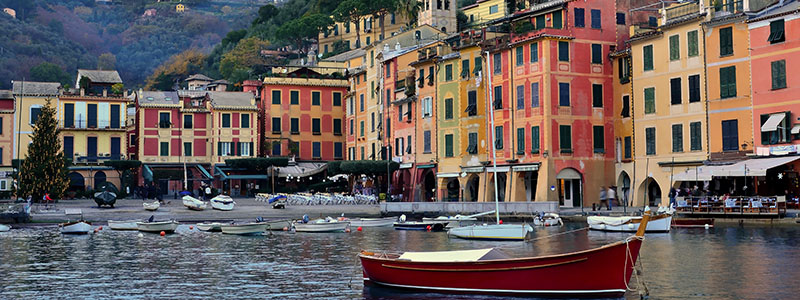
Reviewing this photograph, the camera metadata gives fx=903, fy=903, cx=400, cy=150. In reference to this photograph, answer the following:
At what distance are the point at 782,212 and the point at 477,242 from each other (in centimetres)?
1666

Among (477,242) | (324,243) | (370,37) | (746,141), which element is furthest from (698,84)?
(370,37)

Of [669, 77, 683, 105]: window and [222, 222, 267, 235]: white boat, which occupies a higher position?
[669, 77, 683, 105]: window

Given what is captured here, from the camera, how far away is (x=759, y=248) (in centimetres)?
3631

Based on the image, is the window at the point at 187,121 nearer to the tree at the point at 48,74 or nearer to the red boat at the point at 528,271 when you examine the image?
the red boat at the point at 528,271

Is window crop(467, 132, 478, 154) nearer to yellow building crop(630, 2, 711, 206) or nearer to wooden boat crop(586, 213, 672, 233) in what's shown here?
yellow building crop(630, 2, 711, 206)

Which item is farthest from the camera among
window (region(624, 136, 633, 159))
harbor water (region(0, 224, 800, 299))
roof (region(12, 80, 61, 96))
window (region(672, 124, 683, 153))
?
roof (region(12, 80, 61, 96))

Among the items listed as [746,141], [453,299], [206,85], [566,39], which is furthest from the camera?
[206,85]

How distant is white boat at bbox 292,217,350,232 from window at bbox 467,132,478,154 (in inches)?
680

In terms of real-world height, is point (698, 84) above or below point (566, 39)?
below

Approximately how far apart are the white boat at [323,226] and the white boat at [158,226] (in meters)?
7.36

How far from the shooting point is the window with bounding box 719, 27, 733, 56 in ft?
176

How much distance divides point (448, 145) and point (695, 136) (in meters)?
20.9

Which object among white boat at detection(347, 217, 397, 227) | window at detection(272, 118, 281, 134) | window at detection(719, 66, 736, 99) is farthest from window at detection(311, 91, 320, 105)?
window at detection(719, 66, 736, 99)

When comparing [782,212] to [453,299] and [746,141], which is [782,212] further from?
[453,299]
